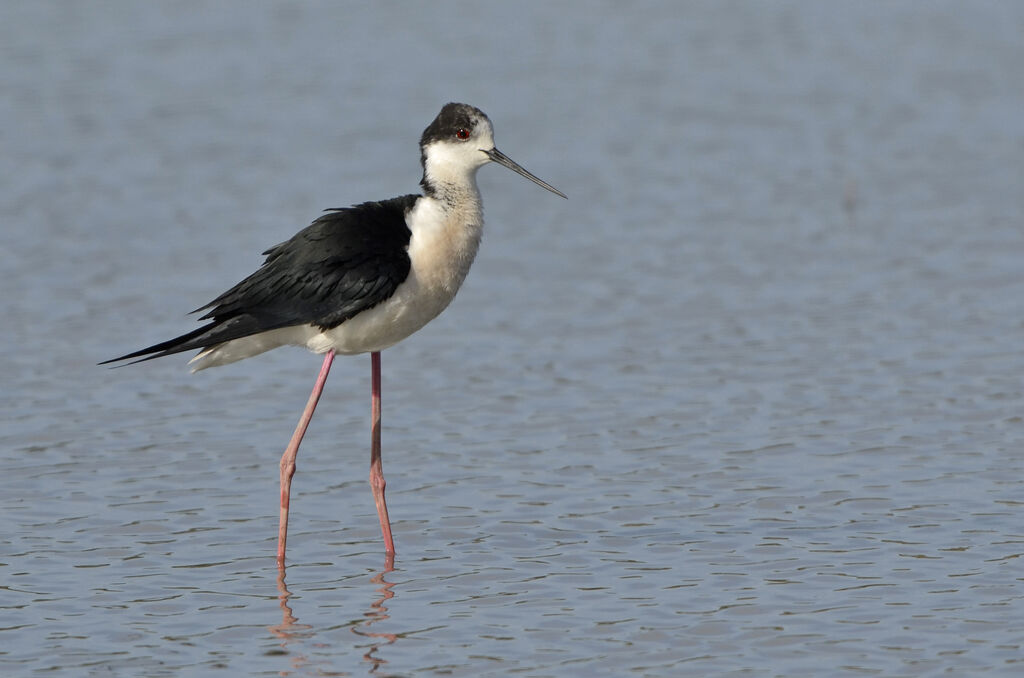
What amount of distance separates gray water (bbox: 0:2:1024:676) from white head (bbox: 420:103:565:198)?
149cm

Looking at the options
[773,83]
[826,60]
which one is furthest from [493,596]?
[826,60]

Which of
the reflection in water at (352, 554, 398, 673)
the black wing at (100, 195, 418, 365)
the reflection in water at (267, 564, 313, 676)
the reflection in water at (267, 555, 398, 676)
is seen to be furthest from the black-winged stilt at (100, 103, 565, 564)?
the reflection in water at (267, 564, 313, 676)

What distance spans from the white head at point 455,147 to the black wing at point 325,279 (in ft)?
0.53

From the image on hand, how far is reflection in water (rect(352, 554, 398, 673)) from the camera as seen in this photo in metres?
6.16

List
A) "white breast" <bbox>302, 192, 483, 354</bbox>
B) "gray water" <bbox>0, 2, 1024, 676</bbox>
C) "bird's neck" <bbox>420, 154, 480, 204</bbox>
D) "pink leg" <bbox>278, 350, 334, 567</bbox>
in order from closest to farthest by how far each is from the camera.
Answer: "gray water" <bbox>0, 2, 1024, 676</bbox> → "pink leg" <bbox>278, 350, 334, 567</bbox> → "white breast" <bbox>302, 192, 483, 354</bbox> → "bird's neck" <bbox>420, 154, 480, 204</bbox>

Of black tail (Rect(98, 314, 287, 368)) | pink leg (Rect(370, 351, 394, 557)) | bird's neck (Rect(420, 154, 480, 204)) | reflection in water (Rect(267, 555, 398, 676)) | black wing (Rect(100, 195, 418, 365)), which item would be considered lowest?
reflection in water (Rect(267, 555, 398, 676))

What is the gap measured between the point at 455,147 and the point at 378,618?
2.20 metres

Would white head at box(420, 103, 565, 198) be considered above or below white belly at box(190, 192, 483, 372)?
above

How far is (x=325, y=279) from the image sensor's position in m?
7.32

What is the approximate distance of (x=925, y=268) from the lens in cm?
1167

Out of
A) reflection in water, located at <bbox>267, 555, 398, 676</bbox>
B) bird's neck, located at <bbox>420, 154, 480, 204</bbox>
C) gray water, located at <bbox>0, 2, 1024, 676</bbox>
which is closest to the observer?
reflection in water, located at <bbox>267, 555, 398, 676</bbox>

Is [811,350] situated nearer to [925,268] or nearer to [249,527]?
[925,268]

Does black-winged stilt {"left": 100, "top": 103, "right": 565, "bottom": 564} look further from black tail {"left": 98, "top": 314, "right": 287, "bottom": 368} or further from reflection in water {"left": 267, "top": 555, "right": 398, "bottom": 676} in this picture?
reflection in water {"left": 267, "top": 555, "right": 398, "bottom": 676}

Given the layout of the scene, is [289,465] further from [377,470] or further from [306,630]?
[306,630]
